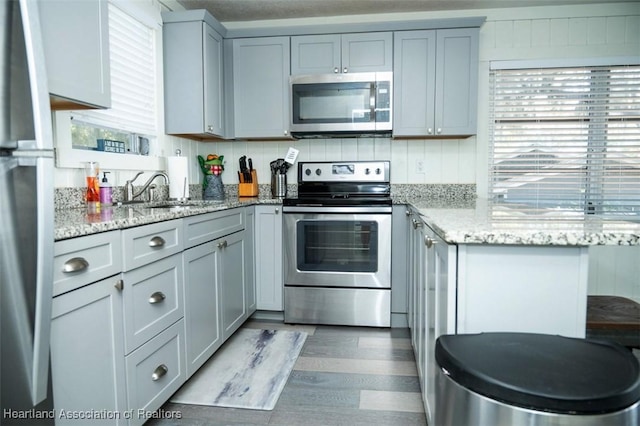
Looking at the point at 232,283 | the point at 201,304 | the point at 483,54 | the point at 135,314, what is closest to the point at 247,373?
the point at 201,304

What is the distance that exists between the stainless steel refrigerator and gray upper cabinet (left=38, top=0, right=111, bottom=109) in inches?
23.6

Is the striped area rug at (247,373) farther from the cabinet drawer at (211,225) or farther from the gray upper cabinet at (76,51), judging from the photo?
the gray upper cabinet at (76,51)

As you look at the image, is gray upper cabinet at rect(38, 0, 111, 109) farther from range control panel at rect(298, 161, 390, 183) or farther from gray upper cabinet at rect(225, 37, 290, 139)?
range control panel at rect(298, 161, 390, 183)

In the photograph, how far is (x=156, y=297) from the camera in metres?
1.66

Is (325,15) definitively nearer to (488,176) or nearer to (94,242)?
(488,176)

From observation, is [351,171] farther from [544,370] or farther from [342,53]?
[544,370]

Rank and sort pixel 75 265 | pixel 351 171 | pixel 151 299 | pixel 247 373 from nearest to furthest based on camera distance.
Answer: pixel 75 265
pixel 151 299
pixel 247 373
pixel 351 171

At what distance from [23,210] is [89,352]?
0.59 meters

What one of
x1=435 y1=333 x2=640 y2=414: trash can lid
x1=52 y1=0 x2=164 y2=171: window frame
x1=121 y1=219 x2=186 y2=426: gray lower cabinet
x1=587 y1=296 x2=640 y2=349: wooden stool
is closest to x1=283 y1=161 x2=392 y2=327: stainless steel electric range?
x1=52 y1=0 x2=164 y2=171: window frame

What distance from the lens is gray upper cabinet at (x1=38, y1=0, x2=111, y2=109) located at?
1419mm

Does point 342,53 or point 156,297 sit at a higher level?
point 342,53

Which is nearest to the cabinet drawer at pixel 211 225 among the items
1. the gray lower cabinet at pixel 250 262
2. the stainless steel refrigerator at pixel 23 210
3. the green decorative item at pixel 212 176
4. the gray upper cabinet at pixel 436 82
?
the gray lower cabinet at pixel 250 262

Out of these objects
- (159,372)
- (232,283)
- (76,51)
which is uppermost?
(76,51)

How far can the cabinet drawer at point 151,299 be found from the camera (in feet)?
4.89
